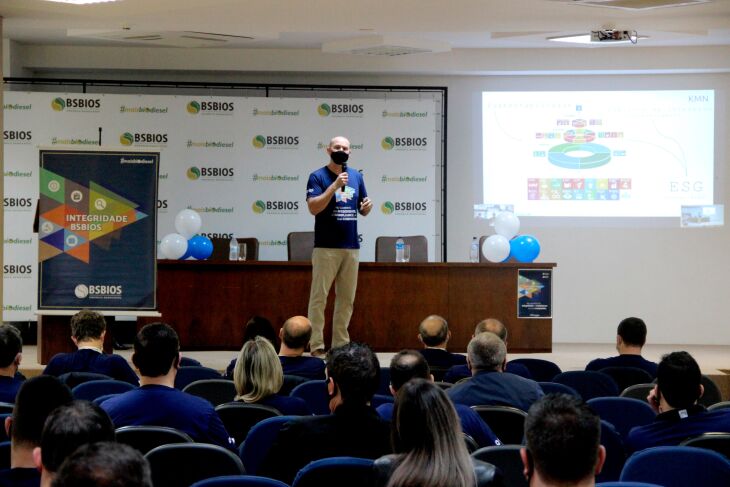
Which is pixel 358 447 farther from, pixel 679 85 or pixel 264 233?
pixel 679 85

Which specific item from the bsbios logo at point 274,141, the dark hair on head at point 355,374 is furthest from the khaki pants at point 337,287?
the dark hair on head at point 355,374

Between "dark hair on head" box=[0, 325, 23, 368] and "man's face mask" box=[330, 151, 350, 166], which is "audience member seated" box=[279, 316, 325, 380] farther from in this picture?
"man's face mask" box=[330, 151, 350, 166]

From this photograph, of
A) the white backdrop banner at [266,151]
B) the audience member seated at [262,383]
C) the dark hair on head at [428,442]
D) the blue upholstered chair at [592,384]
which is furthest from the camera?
the white backdrop banner at [266,151]

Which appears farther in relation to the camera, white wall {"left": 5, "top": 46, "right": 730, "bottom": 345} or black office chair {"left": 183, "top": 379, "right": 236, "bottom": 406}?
white wall {"left": 5, "top": 46, "right": 730, "bottom": 345}

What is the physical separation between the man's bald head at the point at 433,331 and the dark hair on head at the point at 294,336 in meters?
0.74

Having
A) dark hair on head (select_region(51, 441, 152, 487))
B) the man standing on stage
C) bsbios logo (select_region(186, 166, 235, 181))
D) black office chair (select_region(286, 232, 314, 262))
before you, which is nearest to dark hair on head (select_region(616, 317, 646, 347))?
the man standing on stage

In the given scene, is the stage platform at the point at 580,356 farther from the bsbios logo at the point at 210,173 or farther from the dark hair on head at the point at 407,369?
the dark hair on head at the point at 407,369

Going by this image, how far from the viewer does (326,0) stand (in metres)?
8.72

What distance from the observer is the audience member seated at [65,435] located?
2.26 m

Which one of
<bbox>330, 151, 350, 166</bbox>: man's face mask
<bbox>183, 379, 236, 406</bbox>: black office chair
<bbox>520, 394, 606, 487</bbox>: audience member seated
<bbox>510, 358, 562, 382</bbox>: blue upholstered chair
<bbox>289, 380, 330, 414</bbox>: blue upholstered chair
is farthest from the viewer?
<bbox>330, 151, 350, 166</bbox>: man's face mask

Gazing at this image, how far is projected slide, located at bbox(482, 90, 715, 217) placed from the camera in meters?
11.9

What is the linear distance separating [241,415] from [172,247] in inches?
217

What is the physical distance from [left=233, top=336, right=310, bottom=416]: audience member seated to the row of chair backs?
19.5 feet

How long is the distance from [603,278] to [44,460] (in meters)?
10.5
